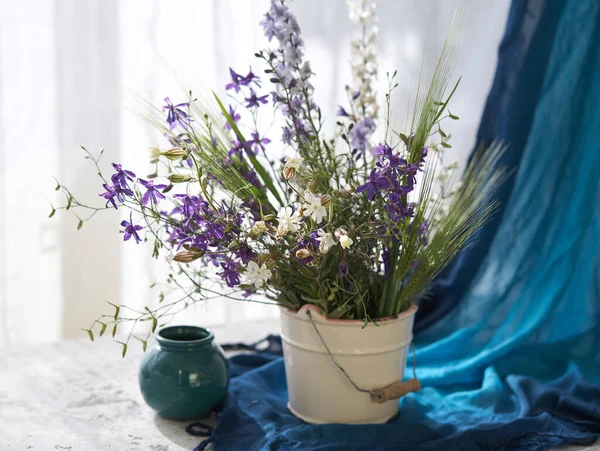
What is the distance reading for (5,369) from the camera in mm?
1257

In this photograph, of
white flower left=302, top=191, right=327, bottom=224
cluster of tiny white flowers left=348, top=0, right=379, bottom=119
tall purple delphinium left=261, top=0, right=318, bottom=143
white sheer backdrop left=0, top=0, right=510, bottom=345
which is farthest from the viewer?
white sheer backdrop left=0, top=0, right=510, bottom=345

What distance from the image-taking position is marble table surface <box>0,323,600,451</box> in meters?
1.01

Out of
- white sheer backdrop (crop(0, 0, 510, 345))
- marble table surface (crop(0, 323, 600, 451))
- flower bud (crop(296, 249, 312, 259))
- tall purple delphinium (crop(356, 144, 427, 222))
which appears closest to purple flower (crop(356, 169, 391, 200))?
tall purple delphinium (crop(356, 144, 427, 222))

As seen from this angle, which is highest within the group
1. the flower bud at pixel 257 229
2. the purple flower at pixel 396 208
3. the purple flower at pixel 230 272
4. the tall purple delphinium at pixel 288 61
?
the tall purple delphinium at pixel 288 61

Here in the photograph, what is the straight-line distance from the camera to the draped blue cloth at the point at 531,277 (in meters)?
1.18

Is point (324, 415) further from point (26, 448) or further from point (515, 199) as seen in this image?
point (515, 199)

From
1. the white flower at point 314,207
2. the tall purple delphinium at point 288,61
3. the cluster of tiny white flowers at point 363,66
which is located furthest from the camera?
the cluster of tiny white flowers at point 363,66

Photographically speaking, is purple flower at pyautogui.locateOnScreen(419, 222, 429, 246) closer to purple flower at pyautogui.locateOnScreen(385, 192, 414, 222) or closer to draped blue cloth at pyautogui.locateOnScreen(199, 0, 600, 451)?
purple flower at pyautogui.locateOnScreen(385, 192, 414, 222)

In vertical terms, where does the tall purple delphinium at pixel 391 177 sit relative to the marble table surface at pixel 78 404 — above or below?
above

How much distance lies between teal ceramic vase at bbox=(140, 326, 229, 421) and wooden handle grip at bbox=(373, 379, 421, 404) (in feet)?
0.77

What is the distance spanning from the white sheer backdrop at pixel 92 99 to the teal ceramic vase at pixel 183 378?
0.64m

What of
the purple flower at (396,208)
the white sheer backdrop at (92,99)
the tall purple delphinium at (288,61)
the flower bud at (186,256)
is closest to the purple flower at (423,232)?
the purple flower at (396,208)

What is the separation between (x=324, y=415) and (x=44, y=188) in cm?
89

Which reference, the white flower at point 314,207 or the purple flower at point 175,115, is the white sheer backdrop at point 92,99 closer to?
the purple flower at point 175,115
